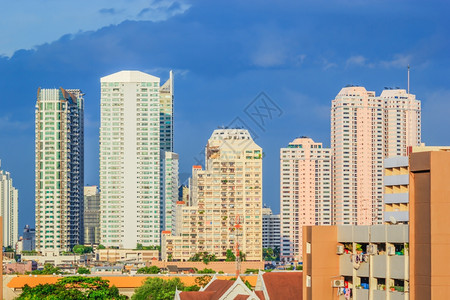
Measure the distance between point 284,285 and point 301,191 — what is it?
278ft

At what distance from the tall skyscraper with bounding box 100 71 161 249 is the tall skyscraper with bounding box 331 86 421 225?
22.3 m

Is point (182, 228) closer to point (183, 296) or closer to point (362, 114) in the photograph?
point (362, 114)

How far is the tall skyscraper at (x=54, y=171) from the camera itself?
Result: 388ft

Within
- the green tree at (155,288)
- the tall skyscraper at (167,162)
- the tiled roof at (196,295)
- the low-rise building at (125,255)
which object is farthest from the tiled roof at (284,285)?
the tall skyscraper at (167,162)

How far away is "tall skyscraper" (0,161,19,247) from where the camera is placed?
151 meters

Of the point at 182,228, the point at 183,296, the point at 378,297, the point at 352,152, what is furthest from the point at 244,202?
the point at 378,297

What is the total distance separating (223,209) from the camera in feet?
343

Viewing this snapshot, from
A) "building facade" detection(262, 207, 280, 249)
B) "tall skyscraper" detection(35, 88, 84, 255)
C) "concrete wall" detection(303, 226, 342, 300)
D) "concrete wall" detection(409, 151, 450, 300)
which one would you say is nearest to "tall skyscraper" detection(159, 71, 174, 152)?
"tall skyscraper" detection(35, 88, 84, 255)

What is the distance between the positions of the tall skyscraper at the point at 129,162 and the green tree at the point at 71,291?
6066 centimetres

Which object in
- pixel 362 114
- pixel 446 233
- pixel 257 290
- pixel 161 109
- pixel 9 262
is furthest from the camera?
pixel 161 109

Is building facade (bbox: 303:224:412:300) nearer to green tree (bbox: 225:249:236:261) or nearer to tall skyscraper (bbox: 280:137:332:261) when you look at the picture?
green tree (bbox: 225:249:236:261)

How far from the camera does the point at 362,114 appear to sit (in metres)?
114

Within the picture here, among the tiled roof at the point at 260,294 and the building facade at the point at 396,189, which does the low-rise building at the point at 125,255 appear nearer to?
the tiled roof at the point at 260,294

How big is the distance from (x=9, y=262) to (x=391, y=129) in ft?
150
